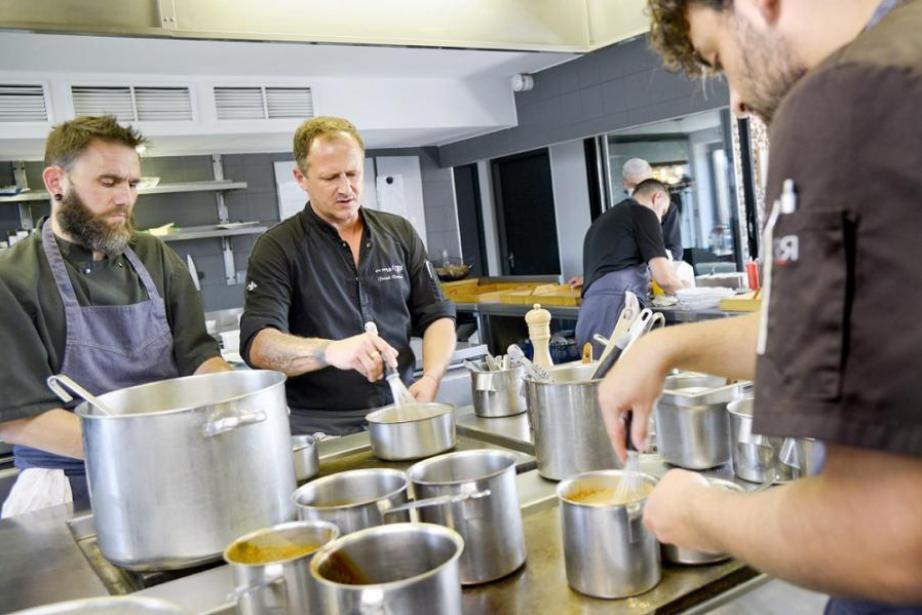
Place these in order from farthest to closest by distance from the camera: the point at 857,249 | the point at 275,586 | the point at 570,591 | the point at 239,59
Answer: the point at 239,59 < the point at 570,591 < the point at 275,586 < the point at 857,249

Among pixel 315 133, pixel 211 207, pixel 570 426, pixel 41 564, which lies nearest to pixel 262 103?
pixel 211 207

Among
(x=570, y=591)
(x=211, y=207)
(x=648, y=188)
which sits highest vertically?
(x=211, y=207)

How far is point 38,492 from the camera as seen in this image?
175 cm

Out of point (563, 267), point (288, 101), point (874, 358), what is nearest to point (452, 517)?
point (874, 358)

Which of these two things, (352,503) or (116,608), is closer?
(116,608)

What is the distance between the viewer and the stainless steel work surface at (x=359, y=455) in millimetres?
1524

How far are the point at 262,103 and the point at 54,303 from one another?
3.49m

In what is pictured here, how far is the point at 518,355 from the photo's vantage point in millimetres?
1637

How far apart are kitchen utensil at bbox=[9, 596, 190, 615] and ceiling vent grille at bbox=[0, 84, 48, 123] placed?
14.2 feet

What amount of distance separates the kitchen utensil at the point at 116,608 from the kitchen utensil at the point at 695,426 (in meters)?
0.84

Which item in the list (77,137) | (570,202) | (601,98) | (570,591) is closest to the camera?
(570,591)

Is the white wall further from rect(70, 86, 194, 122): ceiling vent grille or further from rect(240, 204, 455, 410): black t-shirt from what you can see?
rect(240, 204, 455, 410): black t-shirt

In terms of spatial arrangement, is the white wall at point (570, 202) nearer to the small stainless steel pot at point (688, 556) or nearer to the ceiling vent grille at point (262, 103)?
the ceiling vent grille at point (262, 103)

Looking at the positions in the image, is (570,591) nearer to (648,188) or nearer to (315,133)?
(315,133)
